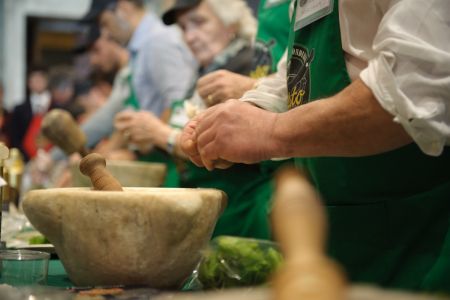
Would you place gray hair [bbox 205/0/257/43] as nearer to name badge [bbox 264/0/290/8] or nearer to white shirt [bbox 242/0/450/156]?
name badge [bbox 264/0/290/8]

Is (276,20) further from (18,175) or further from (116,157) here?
(116,157)

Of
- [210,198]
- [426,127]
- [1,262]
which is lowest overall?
[1,262]

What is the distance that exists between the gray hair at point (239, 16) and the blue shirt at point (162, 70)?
0.45 metres

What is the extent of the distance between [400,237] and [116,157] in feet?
7.85

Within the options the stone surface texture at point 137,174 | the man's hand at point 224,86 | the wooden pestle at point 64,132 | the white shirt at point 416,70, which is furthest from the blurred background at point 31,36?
the white shirt at point 416,70

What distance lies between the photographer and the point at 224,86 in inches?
81.1

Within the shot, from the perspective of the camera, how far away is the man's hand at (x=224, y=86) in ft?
6.63

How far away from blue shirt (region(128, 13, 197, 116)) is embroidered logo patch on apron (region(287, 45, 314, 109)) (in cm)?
190

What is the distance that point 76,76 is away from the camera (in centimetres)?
805

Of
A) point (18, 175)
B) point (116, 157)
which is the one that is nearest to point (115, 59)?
point (116, 157)

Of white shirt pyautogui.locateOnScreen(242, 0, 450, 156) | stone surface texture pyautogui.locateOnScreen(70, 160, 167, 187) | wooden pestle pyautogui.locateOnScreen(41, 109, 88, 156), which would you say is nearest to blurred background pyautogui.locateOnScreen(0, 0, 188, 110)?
stone surface texture pyautogui.locateOnScreen(70, 160, 167, 187)

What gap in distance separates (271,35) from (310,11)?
3.08 feet

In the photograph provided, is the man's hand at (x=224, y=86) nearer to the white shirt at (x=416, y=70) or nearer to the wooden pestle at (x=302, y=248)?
the white shirt at (x=416, y=70)

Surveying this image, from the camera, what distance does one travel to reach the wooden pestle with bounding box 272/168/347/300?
0.55 m
